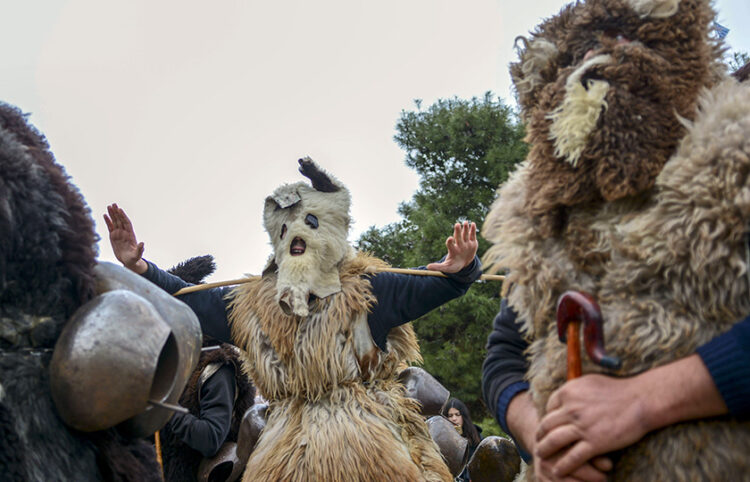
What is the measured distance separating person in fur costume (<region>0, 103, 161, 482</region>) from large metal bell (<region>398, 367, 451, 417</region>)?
6.74ft

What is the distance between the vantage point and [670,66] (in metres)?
1.25

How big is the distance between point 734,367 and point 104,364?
1.23 m

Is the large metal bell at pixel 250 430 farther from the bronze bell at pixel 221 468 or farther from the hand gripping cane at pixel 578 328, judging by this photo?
the hand gripping cane at pixel 578 328

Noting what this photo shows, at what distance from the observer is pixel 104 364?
54.2 inches

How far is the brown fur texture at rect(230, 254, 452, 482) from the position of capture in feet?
8.74

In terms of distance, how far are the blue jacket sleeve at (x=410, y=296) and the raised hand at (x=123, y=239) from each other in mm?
1202

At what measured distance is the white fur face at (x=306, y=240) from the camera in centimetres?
303

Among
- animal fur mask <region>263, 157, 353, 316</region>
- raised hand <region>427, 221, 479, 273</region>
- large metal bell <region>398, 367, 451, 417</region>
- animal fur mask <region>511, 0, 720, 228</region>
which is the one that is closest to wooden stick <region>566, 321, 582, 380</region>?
animal fur mask <region>511, 0, 720, 228</region>

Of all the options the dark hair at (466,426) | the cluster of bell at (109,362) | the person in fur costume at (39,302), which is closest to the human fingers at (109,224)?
the person in fur costume at (39,302)

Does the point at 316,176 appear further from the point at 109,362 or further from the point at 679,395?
the point at 679,395

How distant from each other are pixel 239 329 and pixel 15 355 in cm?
184

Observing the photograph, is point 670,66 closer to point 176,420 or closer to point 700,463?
point 700,463

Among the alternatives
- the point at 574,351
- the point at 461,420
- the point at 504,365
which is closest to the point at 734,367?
the point at 574,351

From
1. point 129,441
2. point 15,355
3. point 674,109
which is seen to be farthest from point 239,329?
point 674,109
